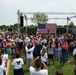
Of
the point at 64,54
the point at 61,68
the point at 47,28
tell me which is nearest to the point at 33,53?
the point at 61,68

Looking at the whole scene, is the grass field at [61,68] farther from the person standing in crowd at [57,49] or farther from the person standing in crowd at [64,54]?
the person standing in crowd at [57,49]

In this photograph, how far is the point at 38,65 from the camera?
8117 millimetres

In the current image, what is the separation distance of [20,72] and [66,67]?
6.10 m

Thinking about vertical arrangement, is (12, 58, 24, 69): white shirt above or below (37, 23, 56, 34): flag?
above

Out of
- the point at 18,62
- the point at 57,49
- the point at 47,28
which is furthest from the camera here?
the point at 47,28

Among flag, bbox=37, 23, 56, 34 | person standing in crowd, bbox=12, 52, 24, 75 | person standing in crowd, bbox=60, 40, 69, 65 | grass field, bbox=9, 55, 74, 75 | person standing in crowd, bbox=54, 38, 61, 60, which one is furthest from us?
flag, bbox=37, 23, 56, 34

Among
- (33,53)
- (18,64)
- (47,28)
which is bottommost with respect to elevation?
(47,28)

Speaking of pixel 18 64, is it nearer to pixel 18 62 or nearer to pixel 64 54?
pixel 18 62

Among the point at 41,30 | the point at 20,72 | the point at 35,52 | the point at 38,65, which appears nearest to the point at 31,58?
the point at 35,52

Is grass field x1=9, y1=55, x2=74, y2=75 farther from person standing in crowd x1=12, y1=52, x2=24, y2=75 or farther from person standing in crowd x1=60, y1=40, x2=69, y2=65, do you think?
person standing in crowd x1=12, y1=52, x2=24, y2=75

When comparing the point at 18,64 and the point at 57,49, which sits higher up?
the point at 18,64

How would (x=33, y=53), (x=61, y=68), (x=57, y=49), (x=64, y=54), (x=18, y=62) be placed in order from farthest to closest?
(x=57, y=49) → (x=64, y=54) → (x=61, y=68) → (x=33, y=53) → (x=18, y=62)

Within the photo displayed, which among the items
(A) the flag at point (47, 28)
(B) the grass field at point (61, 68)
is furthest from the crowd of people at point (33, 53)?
(A) the flag at point (47, 28)

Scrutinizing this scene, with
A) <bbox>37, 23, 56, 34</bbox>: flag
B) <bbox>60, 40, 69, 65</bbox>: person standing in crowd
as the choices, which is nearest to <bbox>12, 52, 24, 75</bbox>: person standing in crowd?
<bbox>60, 40, 69, 65</bbox>: person standing in crowd
